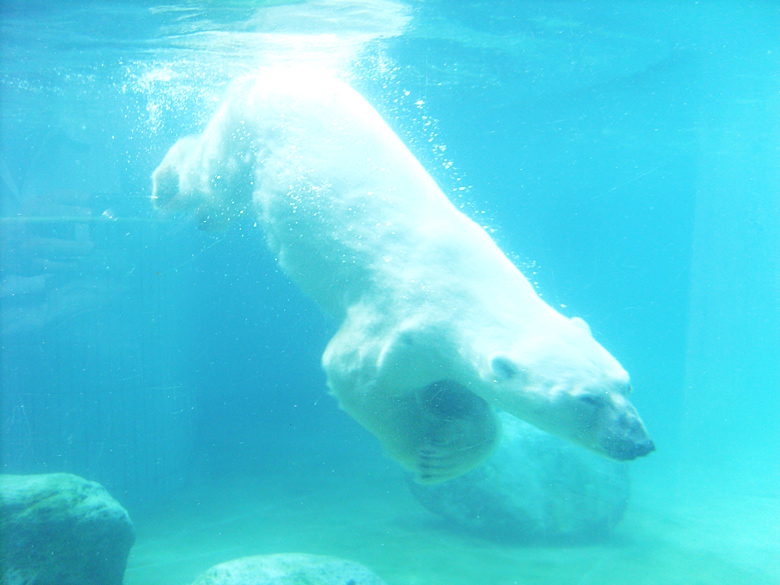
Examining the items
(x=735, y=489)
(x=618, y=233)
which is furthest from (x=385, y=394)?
(x=618, y=233)

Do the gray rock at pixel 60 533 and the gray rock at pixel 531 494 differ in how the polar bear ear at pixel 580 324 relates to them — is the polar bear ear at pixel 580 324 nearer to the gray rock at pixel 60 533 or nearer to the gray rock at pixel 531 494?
the gray rock at pixel 531 494

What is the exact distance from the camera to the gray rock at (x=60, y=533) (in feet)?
12.5

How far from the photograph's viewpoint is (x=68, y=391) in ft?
26.6

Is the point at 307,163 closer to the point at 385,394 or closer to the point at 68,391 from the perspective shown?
the point at 385,394

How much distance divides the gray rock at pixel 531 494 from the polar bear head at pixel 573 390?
410cm

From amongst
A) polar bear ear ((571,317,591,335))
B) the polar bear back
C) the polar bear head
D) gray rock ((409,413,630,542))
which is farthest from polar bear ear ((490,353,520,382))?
gray rock ((409,413,630,542))

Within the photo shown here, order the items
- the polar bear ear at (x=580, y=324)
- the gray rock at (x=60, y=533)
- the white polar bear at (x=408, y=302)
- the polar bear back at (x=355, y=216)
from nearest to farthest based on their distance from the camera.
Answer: the white polar bear at (x=408, y=302) → the polar bear ear at (x=580, y=324) → the polar bear back at (x=355, y=216) → the gray rock at (x=60, y=533)

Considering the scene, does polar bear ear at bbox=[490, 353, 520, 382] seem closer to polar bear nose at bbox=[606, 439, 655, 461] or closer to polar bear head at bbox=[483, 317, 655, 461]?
polar bear head at bbox=[483, 317, 655, 461]

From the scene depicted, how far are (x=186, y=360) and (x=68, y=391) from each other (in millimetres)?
1985

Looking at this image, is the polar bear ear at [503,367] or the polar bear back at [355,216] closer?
the polar bear ear at [503,367]

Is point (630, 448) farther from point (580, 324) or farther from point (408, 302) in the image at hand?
point (408, 302)

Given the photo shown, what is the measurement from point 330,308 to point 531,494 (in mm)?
4249

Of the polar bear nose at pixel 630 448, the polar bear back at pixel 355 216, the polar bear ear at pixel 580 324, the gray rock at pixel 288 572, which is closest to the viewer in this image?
the polar bear nose at pixel 630 448

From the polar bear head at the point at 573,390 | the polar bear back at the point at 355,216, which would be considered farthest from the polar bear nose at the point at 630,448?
the polar bear back at the point at 355,216
